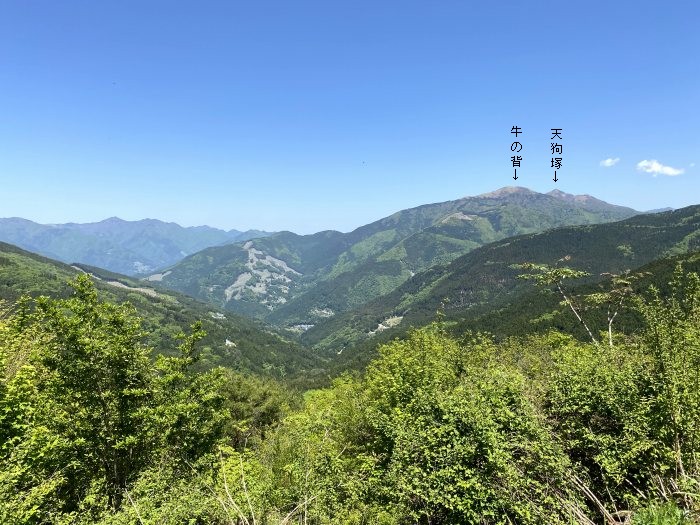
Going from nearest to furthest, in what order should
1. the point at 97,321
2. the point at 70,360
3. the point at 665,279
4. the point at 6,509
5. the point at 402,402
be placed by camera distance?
the point at 6,509, the point at 70,360, the point at 97,321, the point at 402,402, the point at 665,279

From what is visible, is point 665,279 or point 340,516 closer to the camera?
point 340,516

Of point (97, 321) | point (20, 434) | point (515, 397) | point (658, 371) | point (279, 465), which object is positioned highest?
point (97, 321)

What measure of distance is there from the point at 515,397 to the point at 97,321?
24.3m

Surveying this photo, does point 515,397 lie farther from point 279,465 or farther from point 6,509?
point 6,509

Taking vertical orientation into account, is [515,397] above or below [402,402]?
above

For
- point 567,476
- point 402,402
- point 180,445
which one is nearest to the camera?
point 567,476

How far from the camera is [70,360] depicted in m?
20.8

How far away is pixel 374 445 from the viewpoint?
28.4 m

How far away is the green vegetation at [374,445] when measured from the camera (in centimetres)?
1564

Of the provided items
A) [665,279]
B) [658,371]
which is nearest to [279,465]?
[658,371]

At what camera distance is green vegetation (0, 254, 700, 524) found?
15641mm

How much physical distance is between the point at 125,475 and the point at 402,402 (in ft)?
62.6

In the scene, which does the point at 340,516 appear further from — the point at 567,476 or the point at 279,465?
the point at 279,465

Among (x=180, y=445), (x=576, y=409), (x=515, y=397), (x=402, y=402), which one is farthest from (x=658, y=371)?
(x=180, y=445)
